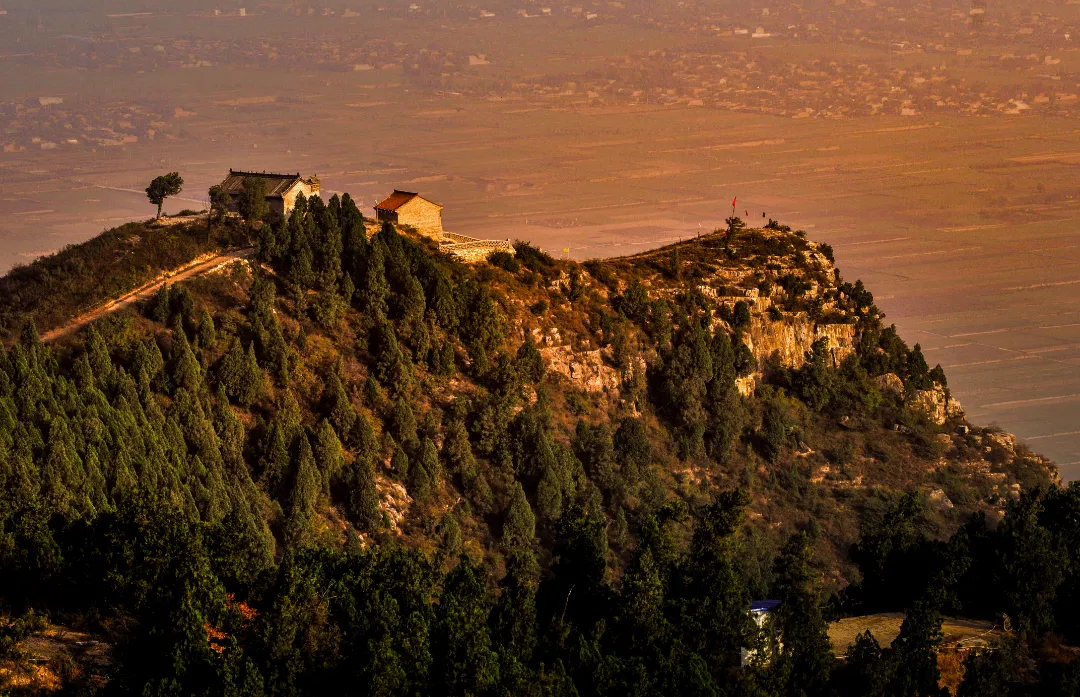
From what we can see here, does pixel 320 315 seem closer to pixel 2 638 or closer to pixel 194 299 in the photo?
pixel 194 299

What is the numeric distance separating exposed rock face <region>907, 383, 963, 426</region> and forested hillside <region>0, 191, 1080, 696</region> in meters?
0.15

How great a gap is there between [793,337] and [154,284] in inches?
797

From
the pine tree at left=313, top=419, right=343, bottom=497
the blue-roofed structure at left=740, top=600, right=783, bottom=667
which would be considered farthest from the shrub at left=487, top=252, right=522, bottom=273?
the blue-roofed structure at left=740, top=600, right=783, bottom=667

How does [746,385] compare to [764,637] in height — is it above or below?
above

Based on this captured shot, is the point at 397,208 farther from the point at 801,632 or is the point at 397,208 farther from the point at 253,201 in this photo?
the point at 801,632

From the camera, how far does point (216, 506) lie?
138 feet

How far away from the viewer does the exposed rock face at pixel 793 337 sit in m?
57.8

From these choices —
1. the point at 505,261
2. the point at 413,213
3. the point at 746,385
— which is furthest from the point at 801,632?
the point at 413,213

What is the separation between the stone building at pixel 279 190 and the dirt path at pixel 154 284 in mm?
2451

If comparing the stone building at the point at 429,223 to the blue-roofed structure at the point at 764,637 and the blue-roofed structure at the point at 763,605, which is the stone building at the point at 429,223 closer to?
the blue-roofed structure at the point at 763,605

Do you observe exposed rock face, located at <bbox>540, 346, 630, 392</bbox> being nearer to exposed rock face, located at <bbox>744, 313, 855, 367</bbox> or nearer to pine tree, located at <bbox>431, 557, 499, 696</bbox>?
exposed rock face, located at <bbox>744, 313, 855, 367</bbox>

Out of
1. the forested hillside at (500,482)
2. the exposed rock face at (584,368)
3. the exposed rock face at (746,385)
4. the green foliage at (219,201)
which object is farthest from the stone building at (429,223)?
the exposed rock face at (746,385)

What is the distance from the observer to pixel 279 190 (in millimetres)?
54875

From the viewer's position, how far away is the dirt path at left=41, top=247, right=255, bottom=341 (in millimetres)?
46812
